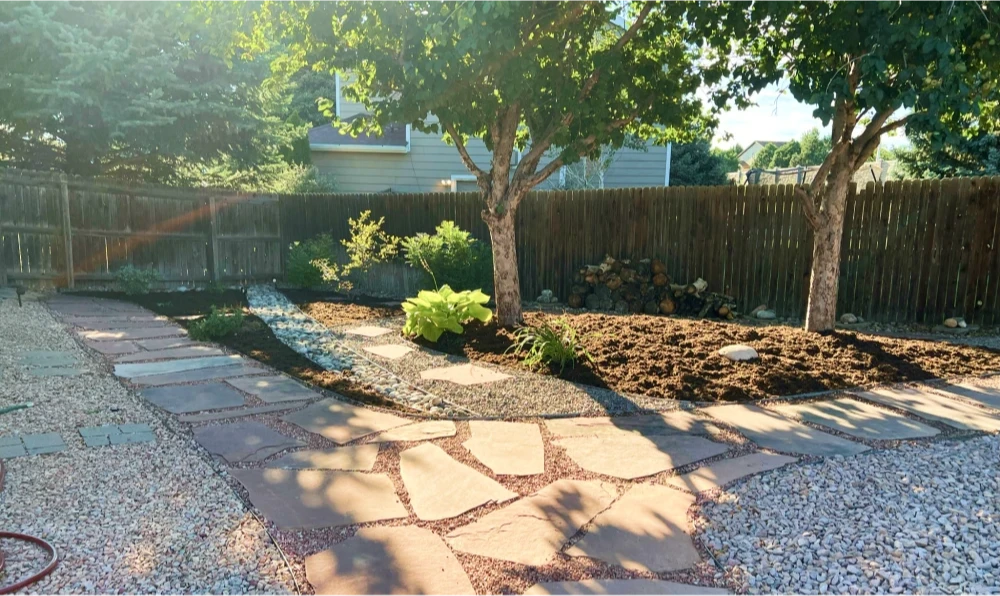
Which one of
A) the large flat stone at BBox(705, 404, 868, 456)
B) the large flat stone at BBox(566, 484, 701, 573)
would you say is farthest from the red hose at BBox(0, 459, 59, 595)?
the large flat stone at BBox(705, 404, 868, 456)

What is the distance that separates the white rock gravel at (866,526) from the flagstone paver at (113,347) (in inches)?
201

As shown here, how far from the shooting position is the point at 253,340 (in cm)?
615

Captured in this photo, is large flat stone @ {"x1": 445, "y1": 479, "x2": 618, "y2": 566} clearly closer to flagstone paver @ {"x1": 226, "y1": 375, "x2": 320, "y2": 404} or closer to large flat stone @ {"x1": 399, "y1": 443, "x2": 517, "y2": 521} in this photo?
large flat stone @ {"x1": 399, "y1": 443, "x2": 517, "y2": 521}

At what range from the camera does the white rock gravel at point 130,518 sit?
204cm

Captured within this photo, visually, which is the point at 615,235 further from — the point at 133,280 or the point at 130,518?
the point at 130,518

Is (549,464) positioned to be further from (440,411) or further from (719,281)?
(719,281)

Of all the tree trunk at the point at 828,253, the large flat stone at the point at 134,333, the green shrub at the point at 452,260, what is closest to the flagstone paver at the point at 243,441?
the large flat stone at the point at 134,333

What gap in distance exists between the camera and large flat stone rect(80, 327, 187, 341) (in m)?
6.02

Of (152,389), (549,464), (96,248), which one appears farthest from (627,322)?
(96,248)

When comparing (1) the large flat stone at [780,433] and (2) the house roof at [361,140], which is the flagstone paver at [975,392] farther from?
(2) the house roof at [361,140]

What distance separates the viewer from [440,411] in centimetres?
404

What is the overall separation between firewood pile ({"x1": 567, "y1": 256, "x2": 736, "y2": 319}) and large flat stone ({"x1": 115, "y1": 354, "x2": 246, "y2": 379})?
4.87 m

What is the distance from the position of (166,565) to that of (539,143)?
4588 mm

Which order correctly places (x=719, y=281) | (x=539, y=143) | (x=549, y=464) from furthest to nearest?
(x=719, y=281)
(x=539, y=143)
(x=549, y=464)
